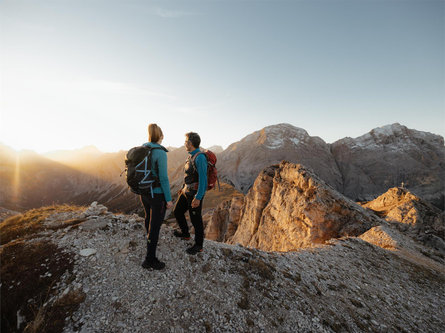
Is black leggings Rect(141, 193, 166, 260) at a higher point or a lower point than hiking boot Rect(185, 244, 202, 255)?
higher

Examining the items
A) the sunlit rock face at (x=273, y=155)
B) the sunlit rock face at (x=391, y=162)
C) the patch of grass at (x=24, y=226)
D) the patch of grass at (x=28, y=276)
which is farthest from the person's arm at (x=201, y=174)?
the sunlit rock face at (x=391, y=162)

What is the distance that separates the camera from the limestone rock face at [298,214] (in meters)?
15.7

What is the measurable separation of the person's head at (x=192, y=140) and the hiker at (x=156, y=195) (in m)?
0.78

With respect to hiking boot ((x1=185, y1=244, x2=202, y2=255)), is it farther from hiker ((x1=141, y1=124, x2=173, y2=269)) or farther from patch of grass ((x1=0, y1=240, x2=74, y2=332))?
patch of grass ((x1=0, y1=240, x2=74, y2=332))

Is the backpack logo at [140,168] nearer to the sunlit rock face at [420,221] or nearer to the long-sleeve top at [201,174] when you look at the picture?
the long-sleeve top at [201,174]

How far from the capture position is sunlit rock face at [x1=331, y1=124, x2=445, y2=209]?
286 feet

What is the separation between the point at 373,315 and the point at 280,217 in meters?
15.7

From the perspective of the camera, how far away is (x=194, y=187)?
17.3ft

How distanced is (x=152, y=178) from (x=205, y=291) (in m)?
3.20

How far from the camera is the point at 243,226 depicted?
99.3 feet

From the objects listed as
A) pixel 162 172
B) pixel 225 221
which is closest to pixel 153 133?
pixel 162 172

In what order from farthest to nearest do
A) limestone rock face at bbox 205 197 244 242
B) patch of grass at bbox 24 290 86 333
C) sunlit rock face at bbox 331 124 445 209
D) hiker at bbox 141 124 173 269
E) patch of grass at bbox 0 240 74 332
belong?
sunlit rock face at bbox 331 124 445 209, limestone rock face at bbox 205 197 244 242, hiker at bbox 141 124 173 269, patch of grass at bbox 0 240 74 332, patch of grass at bbox 24 290 86 333

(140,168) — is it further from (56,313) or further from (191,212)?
(56,313)

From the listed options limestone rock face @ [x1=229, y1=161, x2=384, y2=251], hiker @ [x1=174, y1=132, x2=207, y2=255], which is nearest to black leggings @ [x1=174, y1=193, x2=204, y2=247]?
hiker @ [x1=174, y1=132, x2=207, y2=255]
